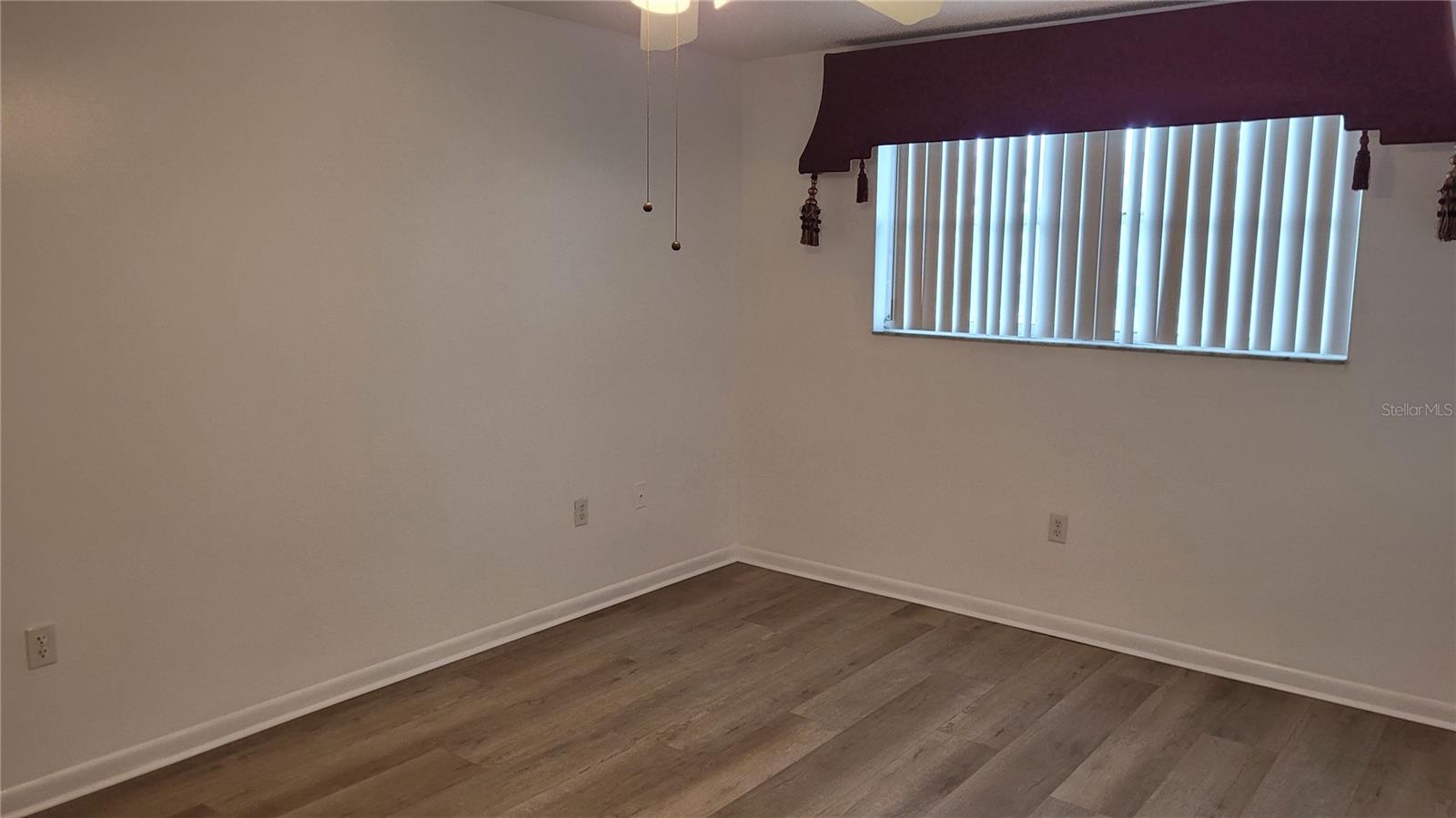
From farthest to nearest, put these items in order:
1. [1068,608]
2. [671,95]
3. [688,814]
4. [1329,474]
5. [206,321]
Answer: [671,95], [1068,608], [1329,474], [206,321], [688,814]

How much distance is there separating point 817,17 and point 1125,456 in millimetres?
1858

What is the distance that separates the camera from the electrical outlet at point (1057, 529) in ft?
12.4

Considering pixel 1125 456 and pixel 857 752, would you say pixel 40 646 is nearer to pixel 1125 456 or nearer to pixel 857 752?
pixel 857 752

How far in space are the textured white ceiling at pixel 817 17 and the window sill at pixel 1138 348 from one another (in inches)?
43.6

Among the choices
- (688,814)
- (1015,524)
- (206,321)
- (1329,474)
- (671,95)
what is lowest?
(688,814)

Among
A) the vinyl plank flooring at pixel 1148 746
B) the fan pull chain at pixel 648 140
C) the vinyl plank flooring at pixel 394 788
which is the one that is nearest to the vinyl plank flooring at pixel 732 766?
the vinyl plank flooring at pixel 394 788

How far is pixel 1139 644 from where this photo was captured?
3.65 metres

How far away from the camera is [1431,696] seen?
10.2ft

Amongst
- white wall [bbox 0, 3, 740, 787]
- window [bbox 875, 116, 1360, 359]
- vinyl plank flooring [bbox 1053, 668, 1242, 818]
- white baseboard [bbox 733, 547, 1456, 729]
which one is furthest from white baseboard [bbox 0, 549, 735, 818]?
vinyl plank flooring [bbox 1053, 668, 1242, 818]

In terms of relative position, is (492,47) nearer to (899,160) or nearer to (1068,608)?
(899,160)

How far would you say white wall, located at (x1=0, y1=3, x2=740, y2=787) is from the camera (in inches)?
99.3

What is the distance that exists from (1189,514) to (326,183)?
2.96 metres

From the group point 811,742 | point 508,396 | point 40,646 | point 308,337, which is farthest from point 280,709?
point 811,742

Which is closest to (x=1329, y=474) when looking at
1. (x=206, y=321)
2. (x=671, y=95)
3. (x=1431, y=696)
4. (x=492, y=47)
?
(x=1431, y=696)
